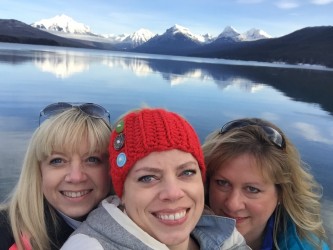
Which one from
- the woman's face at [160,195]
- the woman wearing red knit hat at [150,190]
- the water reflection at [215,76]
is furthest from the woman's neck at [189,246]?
the water reflection at [215,76]

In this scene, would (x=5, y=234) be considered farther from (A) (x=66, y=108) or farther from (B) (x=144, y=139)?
(B) (x=144, y=139)

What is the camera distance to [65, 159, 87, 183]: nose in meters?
2.34

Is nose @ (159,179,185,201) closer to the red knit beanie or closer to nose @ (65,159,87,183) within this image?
the red knit beanie

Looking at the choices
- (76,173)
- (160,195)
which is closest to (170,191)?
(160,195)

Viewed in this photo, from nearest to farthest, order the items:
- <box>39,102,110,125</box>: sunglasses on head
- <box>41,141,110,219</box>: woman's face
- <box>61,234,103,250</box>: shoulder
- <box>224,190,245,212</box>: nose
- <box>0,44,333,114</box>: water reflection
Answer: <box>61,234,103,250</box>: shoulder → <box>41,141,110,219</box>: woman's face → <box>39,102,110,125</box>: sunglasses on head → <box>224,190,245,212</box>: nose → <box>0,44,333,114</box>: water reflection

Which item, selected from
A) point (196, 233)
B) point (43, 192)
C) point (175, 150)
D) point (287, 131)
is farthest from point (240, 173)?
point (287, 131)

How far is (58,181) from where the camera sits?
7.80 feet

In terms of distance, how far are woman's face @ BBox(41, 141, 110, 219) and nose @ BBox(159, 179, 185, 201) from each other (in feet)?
2.30

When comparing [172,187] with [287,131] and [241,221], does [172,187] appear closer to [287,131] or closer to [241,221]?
[241,221]

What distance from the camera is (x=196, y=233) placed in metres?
2.36

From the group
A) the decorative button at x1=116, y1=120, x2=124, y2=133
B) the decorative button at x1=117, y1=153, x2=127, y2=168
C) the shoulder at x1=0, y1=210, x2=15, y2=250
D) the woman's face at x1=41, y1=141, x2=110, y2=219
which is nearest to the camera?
the decorative button at x1=117, y1=153, x2=127, y2=168

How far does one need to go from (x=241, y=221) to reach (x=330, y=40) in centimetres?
19909

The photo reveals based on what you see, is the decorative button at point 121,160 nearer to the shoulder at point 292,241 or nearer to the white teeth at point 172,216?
the white teeth at point 172,216

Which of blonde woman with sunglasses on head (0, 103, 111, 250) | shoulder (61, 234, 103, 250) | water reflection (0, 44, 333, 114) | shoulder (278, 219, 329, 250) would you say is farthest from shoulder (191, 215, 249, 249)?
water reflection (0, 44, 333, 114)
